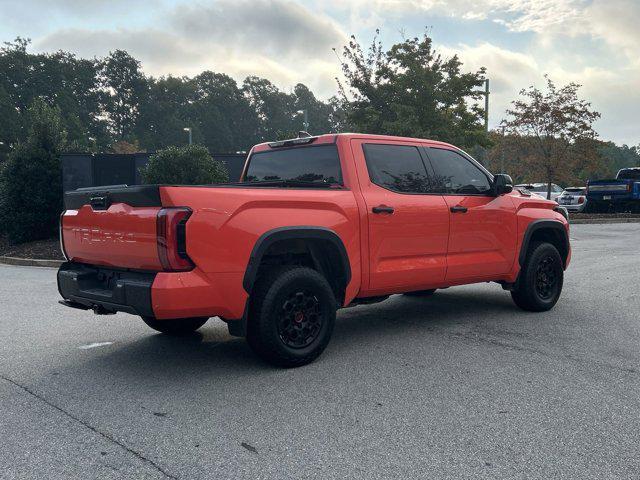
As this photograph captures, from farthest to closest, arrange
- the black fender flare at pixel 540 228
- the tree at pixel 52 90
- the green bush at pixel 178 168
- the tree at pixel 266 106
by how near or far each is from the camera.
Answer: the tree at pixel 266 106, the tree at pixel 52 90, the green bush at pixel 178 168, the black fender flare at pixel 540 228

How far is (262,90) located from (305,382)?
106 metres

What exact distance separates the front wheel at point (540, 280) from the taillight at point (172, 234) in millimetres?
4165

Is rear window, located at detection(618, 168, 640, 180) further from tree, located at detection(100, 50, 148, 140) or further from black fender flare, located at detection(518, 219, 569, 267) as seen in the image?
tree, located at detection(100, 50, 148, 140)

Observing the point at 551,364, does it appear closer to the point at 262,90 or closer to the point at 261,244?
the point at 261,244

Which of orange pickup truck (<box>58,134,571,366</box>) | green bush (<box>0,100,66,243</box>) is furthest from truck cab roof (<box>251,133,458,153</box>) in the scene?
green bush (<box>0,100,66,243</box>)

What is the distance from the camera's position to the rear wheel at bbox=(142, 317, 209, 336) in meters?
5.55

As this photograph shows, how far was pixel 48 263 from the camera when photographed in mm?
13375

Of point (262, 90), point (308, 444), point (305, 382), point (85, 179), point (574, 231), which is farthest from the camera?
point (262, 90)

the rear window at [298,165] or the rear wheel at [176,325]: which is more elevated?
the rear window at [298,165]

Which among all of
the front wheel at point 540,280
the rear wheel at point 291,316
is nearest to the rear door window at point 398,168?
the rear wheel at point 291,316

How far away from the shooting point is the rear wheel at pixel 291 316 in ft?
14.2

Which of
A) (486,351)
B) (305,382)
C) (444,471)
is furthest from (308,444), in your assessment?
(486,351)

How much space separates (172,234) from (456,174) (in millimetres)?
3285

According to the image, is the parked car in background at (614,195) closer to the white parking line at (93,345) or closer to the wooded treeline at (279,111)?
the wooded treeline at (279,111)
